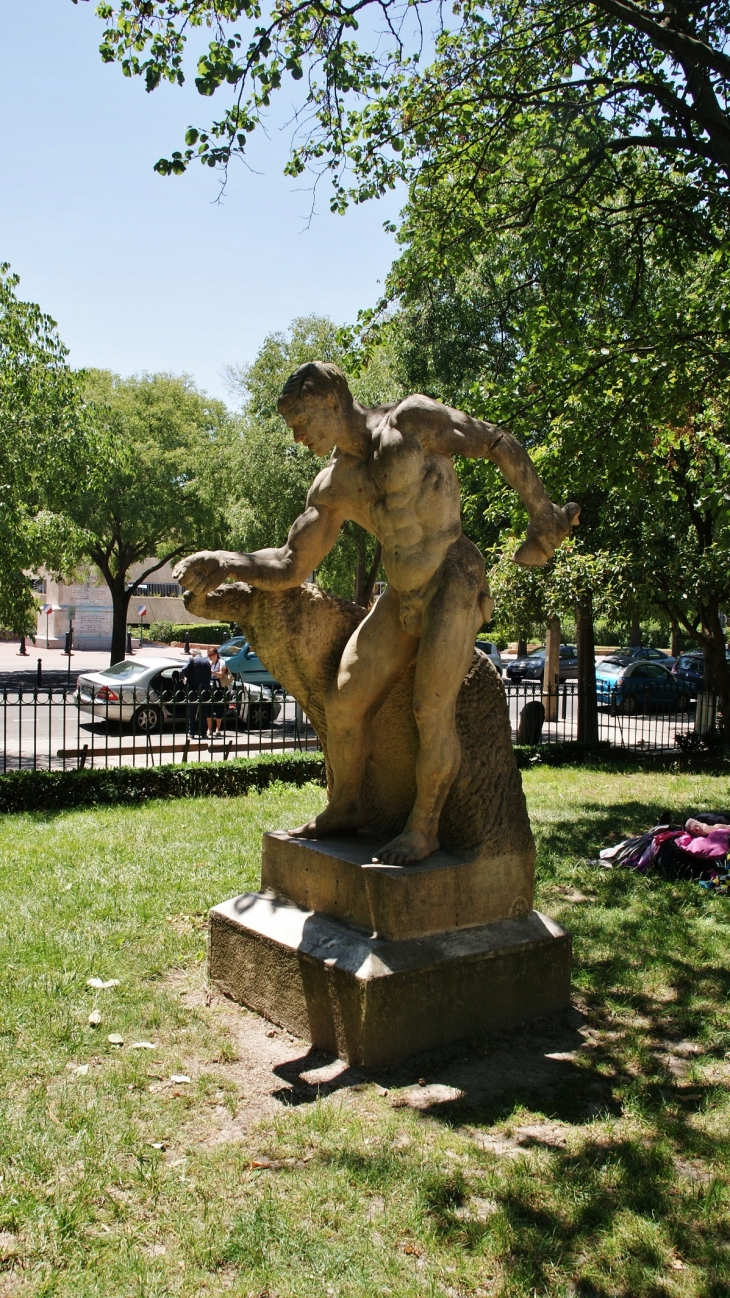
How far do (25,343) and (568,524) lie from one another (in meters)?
9.68

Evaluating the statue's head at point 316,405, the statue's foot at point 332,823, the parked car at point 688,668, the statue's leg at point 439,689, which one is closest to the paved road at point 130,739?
the parked car at point 688,668

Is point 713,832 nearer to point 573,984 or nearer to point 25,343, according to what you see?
point 573,984

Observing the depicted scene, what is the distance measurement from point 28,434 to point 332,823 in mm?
8996

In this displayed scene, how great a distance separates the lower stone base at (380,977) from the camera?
378 centimetres

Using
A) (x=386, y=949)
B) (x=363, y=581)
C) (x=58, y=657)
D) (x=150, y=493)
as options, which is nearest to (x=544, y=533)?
(x=386, y=949)

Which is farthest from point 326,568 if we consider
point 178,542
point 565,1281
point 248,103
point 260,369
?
point 565,1281

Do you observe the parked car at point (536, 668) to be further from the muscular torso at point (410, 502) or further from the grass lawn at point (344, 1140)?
the muscular torso at point (410, 502)

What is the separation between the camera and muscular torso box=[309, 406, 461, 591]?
4.05 m

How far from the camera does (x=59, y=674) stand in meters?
30.2

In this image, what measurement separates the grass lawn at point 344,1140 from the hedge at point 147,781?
14.6 ft

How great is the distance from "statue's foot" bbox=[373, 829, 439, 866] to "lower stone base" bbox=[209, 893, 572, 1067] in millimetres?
318

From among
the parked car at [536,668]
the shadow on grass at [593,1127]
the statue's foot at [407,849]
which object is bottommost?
the shadow on grass at [593,1127]

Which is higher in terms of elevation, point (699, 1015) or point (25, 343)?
point (25, 343)

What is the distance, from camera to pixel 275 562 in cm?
428
